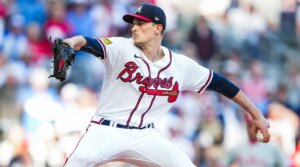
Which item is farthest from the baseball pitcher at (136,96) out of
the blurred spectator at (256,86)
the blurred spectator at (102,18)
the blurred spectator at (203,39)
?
the blurred spectator at (203,39)

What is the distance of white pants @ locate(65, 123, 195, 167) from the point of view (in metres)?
7.72

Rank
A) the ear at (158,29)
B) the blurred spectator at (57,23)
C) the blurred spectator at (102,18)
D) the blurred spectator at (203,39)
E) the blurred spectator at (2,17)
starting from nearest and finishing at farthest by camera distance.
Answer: the ear at (158,29) → the blurred spectator at (2,17) → the blurred spectator at (57,23) → the blurred spectator at (102,18) → the blurred spectator at (203,39)

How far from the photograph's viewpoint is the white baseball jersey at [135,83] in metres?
7.89

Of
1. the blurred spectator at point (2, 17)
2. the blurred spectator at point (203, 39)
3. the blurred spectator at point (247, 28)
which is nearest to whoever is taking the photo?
the blurred spectator at point (2, 17)

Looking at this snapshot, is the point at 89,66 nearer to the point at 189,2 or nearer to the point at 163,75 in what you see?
the point at 189,2

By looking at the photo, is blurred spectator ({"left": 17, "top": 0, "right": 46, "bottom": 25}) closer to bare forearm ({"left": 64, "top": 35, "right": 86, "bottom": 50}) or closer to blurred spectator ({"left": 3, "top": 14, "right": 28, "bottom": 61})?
blurred spectator ({"left": 3, "top": 14, "right": 28, "bottom": 61})

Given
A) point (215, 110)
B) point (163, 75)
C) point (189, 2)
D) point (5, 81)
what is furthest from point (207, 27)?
point (163, 75)

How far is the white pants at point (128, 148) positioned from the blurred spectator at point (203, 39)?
6989mm

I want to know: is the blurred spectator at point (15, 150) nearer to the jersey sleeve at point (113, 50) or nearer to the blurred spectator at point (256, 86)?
the blurred spectator at point (256, 86)

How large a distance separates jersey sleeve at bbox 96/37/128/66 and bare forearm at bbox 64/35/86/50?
0.32m

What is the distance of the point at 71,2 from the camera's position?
48.6 feet

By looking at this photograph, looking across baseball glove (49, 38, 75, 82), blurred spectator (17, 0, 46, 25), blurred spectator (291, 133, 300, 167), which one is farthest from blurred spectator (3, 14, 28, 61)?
baseball glove (49, 38, 75, 82)

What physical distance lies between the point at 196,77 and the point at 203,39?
6729 mm

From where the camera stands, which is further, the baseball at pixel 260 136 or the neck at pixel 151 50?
the baseball at pixel 260 136
